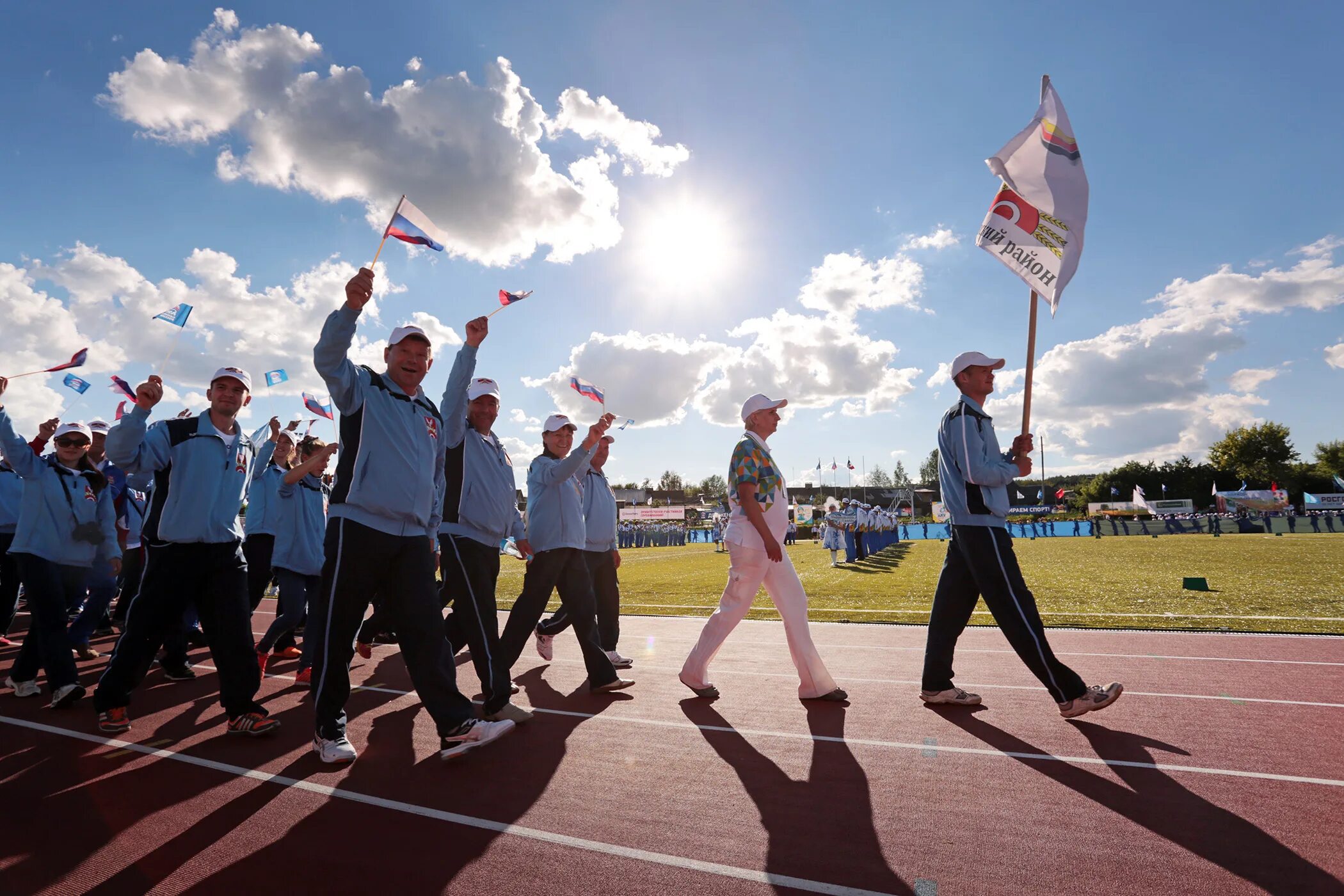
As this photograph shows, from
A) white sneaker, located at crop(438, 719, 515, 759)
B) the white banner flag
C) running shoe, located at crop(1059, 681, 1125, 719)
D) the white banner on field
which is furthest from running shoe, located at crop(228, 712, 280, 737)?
the white banner on field

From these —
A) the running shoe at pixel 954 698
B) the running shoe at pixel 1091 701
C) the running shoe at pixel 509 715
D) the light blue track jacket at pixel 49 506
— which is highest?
the light blue track jacket at pixel 49 506

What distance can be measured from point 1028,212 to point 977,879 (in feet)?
15.3

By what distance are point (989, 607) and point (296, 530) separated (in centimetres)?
638

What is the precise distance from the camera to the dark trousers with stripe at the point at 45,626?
219 inches

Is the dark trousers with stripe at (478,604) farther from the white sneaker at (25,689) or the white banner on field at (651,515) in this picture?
the white banner on field at (651,515)

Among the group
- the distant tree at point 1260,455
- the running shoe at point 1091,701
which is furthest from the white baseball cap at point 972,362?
the distant tree at point 1260,455

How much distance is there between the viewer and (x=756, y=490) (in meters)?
5.28

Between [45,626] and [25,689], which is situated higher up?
[45,626]

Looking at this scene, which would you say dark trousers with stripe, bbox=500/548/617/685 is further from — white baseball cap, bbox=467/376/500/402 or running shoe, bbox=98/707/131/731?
running shoe, bbox=98/707/131/731

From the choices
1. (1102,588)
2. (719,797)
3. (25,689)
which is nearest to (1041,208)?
(719,797)

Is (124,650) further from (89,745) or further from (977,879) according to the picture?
(977,879)

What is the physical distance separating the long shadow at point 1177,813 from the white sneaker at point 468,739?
2.88 m

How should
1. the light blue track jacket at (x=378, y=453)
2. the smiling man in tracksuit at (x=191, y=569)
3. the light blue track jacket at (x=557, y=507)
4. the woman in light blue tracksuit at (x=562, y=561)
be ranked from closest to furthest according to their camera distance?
the light blue track jacket at (x=378, y=453) < the smiling man in tracksuit at (x=191, y=569) < the woman in light blue tracksuit at (x=562, y=561) < the light blue track jacket at (x=557, y=507)

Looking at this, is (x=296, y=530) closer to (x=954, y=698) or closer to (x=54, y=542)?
(x=54, y=542)
